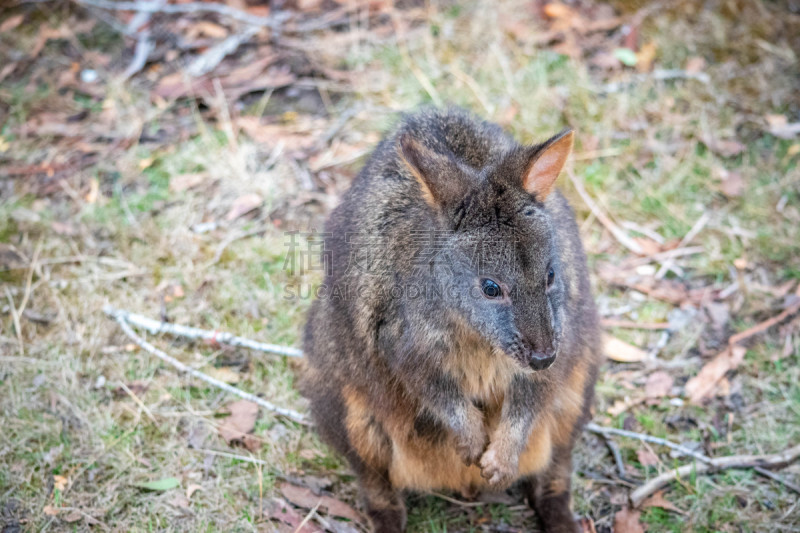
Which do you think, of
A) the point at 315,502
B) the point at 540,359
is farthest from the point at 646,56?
the point at 315,502

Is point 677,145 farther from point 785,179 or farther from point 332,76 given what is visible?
point 332,76

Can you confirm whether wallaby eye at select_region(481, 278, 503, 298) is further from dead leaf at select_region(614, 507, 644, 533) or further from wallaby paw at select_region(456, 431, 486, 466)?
dead leaf at select_region(614, 507, 644, 533)

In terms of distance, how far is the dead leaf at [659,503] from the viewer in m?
3.46

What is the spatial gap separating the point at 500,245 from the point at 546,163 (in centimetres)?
38

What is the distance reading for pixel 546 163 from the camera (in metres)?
2.71

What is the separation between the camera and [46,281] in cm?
439

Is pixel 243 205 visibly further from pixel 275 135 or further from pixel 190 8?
pixel 190 8

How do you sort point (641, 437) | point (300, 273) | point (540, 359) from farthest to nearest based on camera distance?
point (300, 273)
point (641, 437)
point (540, 359)

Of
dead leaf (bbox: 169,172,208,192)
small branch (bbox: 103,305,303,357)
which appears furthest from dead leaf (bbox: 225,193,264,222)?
small branch (bbox: 103,305,303,357)

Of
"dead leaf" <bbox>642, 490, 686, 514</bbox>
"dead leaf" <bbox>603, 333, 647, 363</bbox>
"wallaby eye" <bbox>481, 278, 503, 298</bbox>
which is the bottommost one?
"dead leaf" <bbox>642, 490, 686, 514</bbox>

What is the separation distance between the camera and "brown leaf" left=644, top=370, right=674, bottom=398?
4035 mm

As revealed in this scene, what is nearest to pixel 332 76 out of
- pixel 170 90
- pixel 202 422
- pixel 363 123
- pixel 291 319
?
pixel 363 123

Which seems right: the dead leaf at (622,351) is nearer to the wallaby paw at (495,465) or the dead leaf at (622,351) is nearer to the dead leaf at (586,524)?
the dead leaf at (586,524)

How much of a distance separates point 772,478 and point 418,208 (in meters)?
2.30
